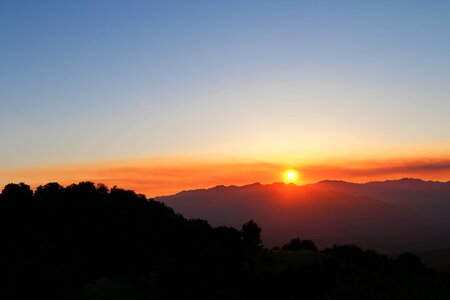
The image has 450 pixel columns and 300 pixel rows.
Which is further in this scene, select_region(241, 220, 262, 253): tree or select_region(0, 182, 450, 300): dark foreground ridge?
select_region(241, 220, 262, 253): tree

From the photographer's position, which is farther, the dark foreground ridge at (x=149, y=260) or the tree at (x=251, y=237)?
the tree at (x=251, y=237)

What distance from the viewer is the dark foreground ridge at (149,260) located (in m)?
28.2

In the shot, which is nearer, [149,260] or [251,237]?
[149,260]

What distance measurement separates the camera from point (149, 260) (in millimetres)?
35406

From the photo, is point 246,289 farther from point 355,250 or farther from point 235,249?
point 355,250

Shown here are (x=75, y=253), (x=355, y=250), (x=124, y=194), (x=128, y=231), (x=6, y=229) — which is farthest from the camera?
(x=124, y=194)

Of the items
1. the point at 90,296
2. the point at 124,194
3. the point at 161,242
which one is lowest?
the point at 90,296

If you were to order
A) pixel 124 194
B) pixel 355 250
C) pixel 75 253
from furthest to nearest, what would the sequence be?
pixel 124 194, pixel 355 250, pixel 75 253

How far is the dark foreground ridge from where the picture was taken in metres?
28.2

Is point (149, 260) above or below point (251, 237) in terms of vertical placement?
below

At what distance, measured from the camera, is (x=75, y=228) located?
41.1m

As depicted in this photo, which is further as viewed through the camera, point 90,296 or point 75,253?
point 75,253

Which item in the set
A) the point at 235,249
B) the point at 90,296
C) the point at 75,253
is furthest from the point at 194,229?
the point at 90,296

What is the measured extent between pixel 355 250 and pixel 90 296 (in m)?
25.9
